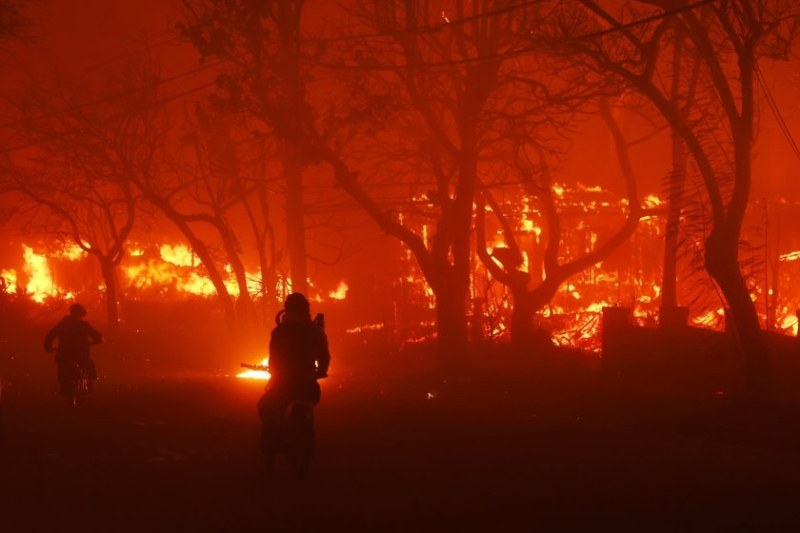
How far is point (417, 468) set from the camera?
10578 mm

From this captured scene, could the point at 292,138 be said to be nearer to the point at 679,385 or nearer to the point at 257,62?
the point at 257,62

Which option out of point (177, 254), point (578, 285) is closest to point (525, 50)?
point (578, 285)

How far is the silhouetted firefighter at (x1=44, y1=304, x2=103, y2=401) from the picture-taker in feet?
55.6

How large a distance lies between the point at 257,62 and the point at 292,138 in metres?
1.82

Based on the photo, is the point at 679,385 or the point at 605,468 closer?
the point at 605,468

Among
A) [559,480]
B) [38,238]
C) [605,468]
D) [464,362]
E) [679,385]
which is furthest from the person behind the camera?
[38,238]

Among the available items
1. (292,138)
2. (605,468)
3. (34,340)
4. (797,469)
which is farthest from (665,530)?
(34,340)

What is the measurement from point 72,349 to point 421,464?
8.44 metres

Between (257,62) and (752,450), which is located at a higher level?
(257,62)

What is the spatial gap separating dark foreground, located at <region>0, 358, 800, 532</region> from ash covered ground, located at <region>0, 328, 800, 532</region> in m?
0.03

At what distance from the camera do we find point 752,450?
1261 centimetres

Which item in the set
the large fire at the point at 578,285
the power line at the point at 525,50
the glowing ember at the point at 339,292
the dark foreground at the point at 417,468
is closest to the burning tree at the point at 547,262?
the large fire at the point at 578,285

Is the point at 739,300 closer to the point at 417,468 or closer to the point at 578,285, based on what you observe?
the point at 417,468

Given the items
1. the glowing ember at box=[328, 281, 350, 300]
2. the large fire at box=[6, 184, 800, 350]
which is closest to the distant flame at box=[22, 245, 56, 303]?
the large fire at box=[6, 184, 800, 350]
